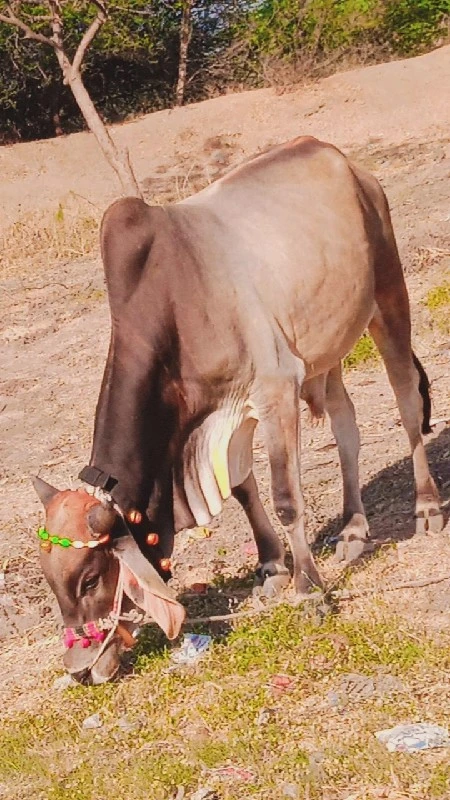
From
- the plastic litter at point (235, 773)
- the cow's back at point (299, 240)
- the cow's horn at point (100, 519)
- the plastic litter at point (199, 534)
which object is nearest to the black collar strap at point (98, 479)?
the cow's horn at point (100, 519)

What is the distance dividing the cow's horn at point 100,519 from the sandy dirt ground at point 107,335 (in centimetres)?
85

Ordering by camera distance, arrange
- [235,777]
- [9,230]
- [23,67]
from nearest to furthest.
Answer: [235,777] → [9,230] → [23,67]

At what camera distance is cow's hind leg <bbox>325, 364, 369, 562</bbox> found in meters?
5.79

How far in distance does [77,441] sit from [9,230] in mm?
7266

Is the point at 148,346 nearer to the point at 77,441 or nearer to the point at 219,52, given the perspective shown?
the point at 77,441

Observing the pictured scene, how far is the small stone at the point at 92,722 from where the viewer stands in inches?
183

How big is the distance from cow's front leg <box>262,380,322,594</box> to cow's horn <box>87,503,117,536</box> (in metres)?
0.82

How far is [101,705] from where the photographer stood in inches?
187

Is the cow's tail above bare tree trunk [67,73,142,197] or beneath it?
above

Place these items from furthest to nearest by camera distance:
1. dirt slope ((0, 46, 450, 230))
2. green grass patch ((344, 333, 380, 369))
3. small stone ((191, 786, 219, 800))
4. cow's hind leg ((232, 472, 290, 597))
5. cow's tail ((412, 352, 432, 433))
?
1. dirt slope ((0, 46, 450, 230))
2. green grass patch ((344, 333, 380, 369))
3. cow's tail ((412, 352, 432, 433))
4. cow's hind leg ((232, 472, 290, 597))
5. small stone ((191, 786, 219, 800))

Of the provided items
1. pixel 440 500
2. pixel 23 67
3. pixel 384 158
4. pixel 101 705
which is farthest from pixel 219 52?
pixel 101 705

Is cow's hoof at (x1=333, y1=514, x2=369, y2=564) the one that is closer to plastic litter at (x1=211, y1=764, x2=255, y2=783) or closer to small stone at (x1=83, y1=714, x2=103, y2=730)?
small stone at (x1=83, y1=714, x2=103, y2=730)

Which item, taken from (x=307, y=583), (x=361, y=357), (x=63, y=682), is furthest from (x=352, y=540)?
(x=361, y=357)

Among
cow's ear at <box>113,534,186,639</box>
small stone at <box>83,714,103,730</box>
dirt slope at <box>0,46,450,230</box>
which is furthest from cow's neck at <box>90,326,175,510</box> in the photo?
dirt slope at <box>0,46,450,230</box>
